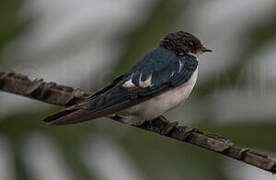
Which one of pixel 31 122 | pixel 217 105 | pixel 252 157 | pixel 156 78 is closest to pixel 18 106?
pixel 31 122

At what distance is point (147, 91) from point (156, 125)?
0.12 meters

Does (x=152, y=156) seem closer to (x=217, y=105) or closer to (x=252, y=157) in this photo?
(x=217, y=105)

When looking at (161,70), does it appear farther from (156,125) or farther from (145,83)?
(156,125)

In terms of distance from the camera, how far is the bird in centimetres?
189

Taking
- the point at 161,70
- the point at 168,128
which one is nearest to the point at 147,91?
the point at 161,70

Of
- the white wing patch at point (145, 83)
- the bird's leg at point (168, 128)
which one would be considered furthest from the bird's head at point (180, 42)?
the bird's leg at point (168, 128)

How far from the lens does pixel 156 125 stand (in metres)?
1.94

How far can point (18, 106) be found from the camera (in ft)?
7.14

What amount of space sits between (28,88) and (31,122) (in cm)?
31

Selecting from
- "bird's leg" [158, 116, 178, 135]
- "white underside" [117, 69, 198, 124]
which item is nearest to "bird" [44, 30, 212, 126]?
"white underside" [117, 69, 198, 124]

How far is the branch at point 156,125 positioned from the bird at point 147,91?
0.04 meters

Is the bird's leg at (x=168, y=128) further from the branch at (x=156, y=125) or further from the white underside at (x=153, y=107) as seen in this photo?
→ the white underside at (x=153, y=107)

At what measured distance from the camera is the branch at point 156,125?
1.39 metres

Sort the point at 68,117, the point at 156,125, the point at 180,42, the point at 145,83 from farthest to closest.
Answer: the point at 180,42, the point at 145,83, the point at 156,125, the point at 68,117
